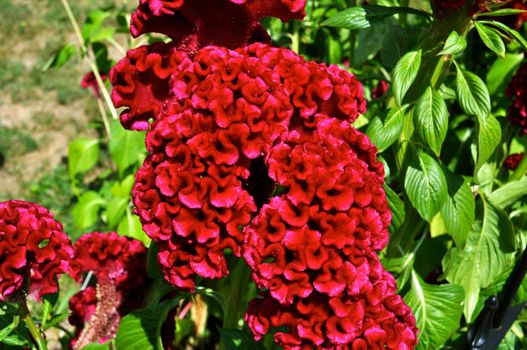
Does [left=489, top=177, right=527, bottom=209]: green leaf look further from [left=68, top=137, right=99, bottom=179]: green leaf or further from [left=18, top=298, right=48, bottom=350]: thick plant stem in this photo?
[left=68, top=137, right=99, bottom=179]: green leaf

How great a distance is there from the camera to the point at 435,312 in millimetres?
1583

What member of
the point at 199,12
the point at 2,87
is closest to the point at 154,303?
the point at 199,12

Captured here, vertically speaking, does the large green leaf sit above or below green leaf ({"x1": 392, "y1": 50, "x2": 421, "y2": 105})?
below

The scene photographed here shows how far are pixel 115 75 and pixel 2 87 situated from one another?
169 inches

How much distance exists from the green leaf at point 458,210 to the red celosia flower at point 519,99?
40 cm

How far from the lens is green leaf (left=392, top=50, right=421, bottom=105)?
137 cm

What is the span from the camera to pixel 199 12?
1.22 meters

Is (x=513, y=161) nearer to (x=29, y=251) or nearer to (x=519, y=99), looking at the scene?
(x=519, y=99)

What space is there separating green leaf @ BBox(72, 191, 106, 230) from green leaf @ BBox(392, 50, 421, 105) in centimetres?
167

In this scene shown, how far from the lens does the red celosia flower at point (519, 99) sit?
181 centimetres

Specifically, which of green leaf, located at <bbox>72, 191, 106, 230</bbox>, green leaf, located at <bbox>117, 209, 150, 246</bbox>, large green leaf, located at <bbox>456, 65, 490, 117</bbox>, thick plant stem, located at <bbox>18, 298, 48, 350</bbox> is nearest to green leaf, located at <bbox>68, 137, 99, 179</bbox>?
green leaf, located at <bbox>72, 191, 106, 230</bbox>

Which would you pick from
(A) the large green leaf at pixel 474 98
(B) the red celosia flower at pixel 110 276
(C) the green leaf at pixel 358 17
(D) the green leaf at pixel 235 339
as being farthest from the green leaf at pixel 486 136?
(B) the red celosia flower at pixel 110 276

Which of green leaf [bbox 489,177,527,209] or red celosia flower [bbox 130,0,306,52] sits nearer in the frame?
red celosia flower [bbox 130,0,306,52]

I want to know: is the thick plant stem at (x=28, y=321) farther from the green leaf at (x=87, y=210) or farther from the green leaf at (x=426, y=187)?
the green leaf at (x=87, y=210)
